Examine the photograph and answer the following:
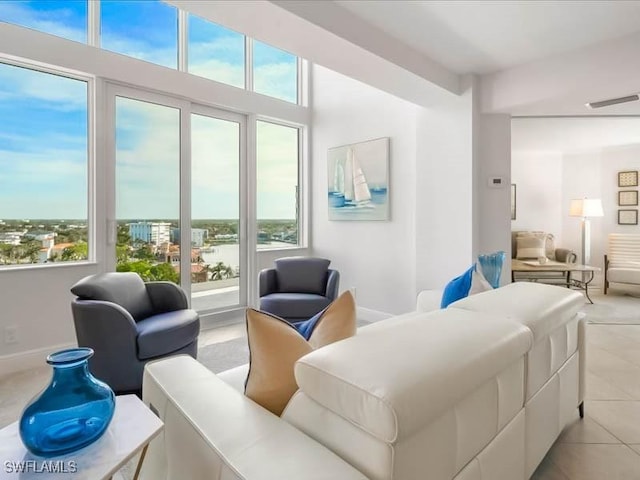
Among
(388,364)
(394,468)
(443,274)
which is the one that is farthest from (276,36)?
(443,274)

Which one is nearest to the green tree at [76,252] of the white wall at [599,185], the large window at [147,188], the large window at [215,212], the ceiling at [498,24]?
the large window at [147,188]

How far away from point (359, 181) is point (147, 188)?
2386mm

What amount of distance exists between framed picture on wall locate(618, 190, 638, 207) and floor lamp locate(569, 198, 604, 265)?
1.09 ft

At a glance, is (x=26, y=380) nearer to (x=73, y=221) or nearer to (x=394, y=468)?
(x=73, y=221)

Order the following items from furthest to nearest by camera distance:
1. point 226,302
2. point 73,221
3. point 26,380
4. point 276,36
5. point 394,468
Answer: point 226,302 < point 73,221 < point 26,380 < point 276,36 < point 394,468

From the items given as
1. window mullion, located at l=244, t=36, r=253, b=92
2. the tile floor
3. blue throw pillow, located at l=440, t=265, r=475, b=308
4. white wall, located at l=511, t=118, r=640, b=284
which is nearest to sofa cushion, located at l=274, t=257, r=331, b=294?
the tile floor

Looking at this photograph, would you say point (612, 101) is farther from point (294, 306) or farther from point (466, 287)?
point (294, 306)

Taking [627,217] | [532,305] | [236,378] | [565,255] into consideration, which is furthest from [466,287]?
[627,217]

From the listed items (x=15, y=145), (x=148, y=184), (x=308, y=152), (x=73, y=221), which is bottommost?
(x=73, y=221)

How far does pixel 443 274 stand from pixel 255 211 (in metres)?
2.36

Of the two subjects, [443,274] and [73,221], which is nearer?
[73,221]

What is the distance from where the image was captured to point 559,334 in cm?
169

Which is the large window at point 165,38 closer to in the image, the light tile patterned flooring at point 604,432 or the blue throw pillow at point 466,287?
the blue throw pillow at point 466,287

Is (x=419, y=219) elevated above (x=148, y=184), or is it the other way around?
(x=148, y=184)
